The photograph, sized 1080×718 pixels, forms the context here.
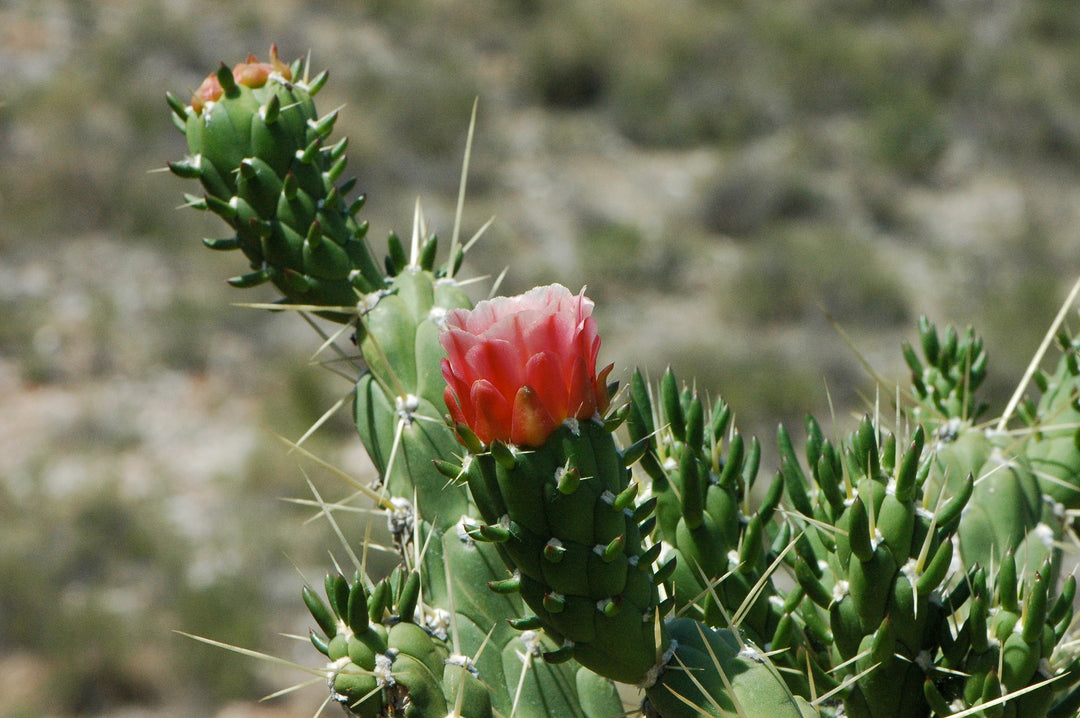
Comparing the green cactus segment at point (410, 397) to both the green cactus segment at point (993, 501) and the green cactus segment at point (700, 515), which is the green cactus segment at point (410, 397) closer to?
the green cactus segment at point (700, 515)

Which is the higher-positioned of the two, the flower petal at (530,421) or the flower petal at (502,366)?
the flower petal at (502,366)

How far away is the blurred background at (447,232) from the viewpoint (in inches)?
254

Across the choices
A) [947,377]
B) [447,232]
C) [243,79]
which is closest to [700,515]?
[947,377]

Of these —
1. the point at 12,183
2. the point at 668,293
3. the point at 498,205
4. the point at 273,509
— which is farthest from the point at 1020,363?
the point at 12,183

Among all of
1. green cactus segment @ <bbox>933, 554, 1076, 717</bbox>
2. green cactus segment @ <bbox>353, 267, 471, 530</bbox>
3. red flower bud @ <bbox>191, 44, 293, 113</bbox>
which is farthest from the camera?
red flower bud @ <bbox>191, 44, 293, 113</bbox>

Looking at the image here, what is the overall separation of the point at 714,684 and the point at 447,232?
7.86 meters

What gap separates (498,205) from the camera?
9.66 meters

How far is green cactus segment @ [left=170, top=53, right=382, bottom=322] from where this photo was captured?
1664 millimetres

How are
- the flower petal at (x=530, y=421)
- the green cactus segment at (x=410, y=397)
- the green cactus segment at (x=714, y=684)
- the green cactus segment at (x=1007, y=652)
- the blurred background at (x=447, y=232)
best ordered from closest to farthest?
1. the flower petal at (x=530, y=421)
2. the green cactus segment at (x=714, y=684)
3. the green cactus segment at (x=1007, y=652)
4. the green cactus segment at (x=410, y=397)
5. the blurred background at (x=447, y=232)

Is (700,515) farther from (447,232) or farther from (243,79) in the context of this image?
(447,232)

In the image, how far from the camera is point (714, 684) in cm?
119

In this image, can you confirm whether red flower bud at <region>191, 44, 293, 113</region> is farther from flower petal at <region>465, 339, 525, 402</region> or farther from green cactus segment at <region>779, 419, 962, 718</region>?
green cactus segment at <region>779, 419, 962, 718</region>

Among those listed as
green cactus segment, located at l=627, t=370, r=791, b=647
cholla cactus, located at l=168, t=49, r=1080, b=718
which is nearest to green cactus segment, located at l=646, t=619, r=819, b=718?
cholla cactus, located at l=168, t=49, r=1080, b=718

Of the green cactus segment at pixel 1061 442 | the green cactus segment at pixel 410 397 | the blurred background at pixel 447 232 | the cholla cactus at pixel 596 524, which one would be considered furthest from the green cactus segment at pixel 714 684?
the blurred background at pixel 447 232
